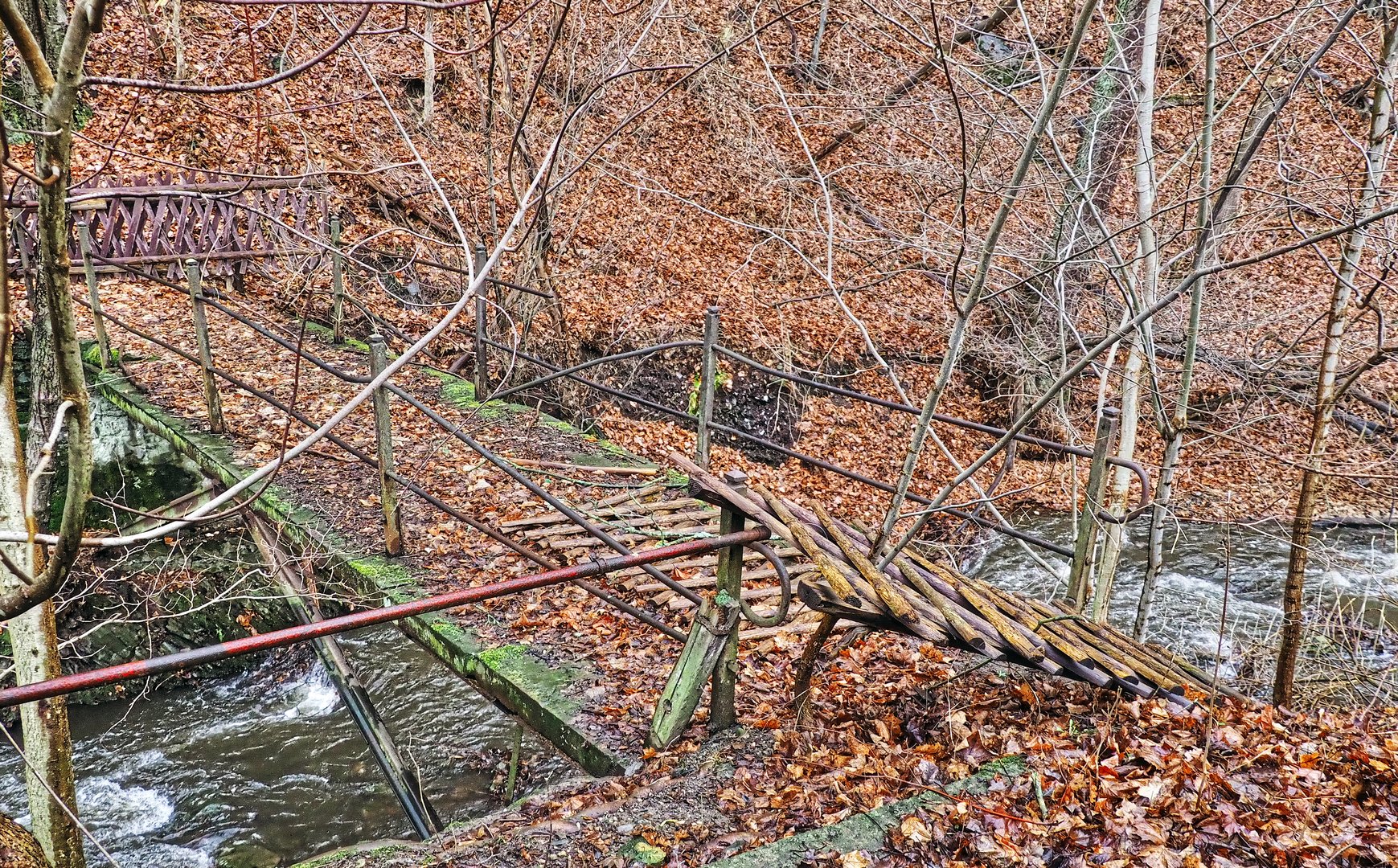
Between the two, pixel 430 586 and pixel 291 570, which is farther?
pixel 291 570

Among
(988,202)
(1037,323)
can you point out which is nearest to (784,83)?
(988,202)

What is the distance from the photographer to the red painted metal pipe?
2199 millimetres

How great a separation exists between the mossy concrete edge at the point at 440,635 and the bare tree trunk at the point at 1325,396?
11.5 feet

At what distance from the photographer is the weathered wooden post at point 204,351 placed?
6.65 meters

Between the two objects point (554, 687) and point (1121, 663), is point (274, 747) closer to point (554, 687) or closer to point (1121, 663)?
point (554, 687)

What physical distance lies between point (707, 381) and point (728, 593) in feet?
9.05

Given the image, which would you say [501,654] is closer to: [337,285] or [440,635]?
[440,635]

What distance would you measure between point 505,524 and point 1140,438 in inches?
428

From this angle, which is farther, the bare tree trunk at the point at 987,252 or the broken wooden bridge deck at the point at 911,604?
the broken wooden bridge deck at the point at 911,604

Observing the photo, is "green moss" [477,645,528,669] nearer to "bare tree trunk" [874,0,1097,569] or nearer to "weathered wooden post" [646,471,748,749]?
"weathered wooden post" [646,471,748,749]

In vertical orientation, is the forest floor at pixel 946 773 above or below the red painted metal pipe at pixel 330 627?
below

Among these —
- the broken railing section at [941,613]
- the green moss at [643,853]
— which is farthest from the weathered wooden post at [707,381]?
the green moss at [643,853]

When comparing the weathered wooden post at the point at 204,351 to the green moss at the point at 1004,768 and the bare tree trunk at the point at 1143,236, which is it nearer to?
the green moss at the point at 1004,768

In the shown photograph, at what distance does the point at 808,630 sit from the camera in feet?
15.8
